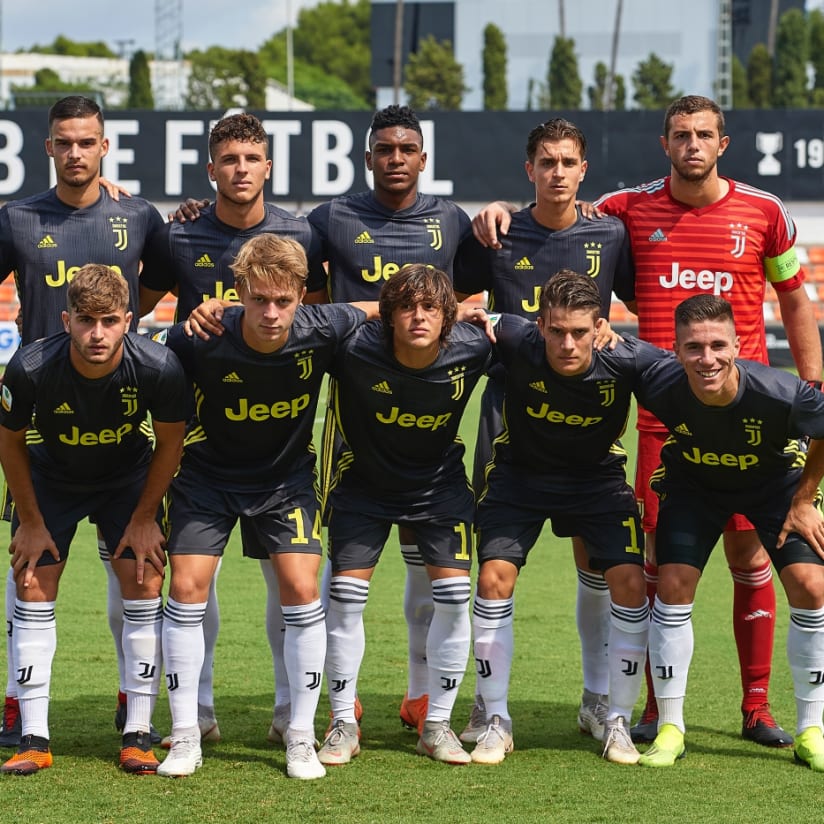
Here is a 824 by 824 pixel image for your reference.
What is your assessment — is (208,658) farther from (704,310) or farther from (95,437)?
(704,310)

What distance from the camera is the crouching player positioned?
4832mm

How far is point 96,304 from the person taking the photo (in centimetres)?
445

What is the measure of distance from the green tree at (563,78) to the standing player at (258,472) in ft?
139

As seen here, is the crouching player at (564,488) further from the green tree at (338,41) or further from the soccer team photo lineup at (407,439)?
the green tree at (338,41)

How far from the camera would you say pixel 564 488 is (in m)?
5.04

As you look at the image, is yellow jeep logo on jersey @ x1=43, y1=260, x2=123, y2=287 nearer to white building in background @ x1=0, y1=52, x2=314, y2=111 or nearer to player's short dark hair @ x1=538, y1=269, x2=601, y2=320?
player's short dark hair @ x1=538, y1=269, x2=601, y2=320

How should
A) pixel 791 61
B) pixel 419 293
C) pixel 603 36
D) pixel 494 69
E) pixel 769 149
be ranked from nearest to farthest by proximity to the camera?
pixel 419 293
pixel 769 149
pixel 791 61
pixel 494 69
pixel 603 36

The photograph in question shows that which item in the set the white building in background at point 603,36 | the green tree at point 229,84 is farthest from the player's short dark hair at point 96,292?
the white building in background at point 603,36

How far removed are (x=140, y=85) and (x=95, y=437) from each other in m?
38.8

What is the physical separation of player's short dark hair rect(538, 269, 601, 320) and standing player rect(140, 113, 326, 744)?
42.5 inches

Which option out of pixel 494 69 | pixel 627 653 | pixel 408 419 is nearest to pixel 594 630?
pixel 627 653

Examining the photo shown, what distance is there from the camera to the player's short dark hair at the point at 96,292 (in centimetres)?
445

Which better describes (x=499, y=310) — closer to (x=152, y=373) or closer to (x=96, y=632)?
(x=152, y=373)

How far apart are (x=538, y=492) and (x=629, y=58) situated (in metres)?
53.3
